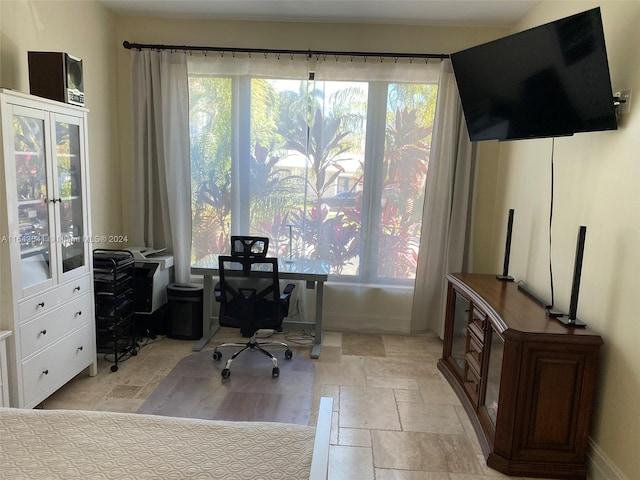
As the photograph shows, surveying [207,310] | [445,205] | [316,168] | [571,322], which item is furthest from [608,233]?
[207,310]

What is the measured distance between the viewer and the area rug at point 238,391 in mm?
2656

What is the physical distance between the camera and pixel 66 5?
3.13 m

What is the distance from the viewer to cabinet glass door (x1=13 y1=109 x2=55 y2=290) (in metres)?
2.31

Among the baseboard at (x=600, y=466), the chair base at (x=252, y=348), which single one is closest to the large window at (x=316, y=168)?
the chair base at (x=252, y=348)

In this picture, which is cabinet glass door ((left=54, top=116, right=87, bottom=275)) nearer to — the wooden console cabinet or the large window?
the large window

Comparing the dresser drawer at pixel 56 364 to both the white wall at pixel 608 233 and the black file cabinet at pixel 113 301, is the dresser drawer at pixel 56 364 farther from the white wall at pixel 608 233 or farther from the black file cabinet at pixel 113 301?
the white wall at pixel 608 233

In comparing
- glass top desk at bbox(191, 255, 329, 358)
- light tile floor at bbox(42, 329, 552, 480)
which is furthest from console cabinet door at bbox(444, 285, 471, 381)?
glass top desk at bbox(191, 255, 329, 358)

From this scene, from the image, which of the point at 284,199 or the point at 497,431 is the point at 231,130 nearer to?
the point at 284,199

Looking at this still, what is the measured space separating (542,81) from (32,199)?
284cm

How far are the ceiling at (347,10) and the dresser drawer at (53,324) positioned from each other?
94.0 inches

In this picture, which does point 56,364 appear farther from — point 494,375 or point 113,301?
point 494,375

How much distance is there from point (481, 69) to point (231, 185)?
225 cm

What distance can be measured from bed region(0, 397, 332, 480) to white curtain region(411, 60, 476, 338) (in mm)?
2527

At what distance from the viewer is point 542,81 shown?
228 centimetres
